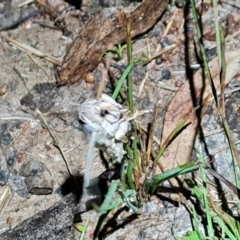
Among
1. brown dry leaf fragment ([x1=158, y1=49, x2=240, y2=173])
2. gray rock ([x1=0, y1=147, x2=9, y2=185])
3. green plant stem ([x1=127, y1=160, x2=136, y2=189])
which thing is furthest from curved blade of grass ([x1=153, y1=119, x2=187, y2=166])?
gray rock ([x1=0, y1=147, x2=9, y2=185])

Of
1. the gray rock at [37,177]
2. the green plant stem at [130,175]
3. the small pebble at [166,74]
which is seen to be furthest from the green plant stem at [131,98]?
the small pebble at [166,74]

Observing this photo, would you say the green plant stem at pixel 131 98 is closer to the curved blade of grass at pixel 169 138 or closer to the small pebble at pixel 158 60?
the curved blade of grass at pixel 169 138

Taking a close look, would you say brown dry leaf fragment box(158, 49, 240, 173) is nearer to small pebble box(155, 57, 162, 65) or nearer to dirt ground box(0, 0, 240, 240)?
dirt ground box(0, 0, 240, 240)

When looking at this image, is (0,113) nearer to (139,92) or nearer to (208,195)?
(139,92)

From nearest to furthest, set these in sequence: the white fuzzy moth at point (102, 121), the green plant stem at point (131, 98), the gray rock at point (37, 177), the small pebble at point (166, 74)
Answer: the white fuzzy moth at point (102, 121) < the green plant stem at point (131, 98) < the gray rock at point (37, 177) < the small pebble at point (166, 74)

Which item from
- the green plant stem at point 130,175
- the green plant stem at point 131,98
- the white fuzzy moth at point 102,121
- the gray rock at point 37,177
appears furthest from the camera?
the gray rock at point 37,177

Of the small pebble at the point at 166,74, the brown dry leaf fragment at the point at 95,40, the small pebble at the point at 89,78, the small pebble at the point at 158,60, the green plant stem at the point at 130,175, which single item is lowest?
the green plant stem at the point at 130,175
